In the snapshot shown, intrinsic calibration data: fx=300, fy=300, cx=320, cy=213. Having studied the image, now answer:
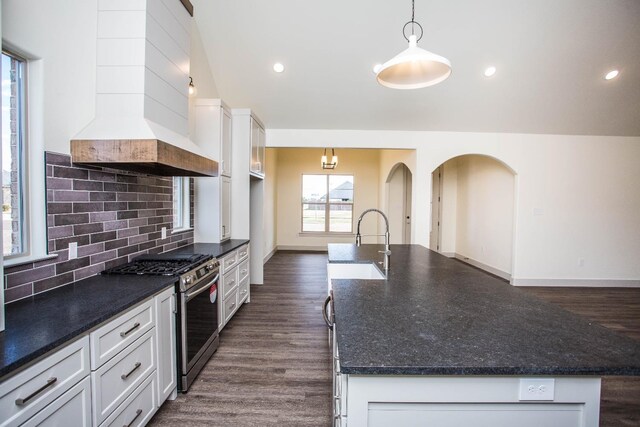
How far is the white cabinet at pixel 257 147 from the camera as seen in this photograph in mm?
4211

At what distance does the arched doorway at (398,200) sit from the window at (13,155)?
256 inches

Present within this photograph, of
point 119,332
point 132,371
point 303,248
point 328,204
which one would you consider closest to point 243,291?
point 132,371

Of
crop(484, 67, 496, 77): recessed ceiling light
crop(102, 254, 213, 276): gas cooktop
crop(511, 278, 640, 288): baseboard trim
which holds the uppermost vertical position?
crop(484, 67, 496, 77): recessed ceiling light

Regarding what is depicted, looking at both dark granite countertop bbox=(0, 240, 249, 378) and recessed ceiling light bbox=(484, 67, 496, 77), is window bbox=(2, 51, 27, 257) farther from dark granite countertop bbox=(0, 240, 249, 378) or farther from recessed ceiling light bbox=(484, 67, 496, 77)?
recessed ceiling light bbox=(484, 67, 496, 77)

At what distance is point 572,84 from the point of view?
4113mm

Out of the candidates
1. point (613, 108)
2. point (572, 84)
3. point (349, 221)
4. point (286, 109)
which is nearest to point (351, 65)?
point (286, 109)

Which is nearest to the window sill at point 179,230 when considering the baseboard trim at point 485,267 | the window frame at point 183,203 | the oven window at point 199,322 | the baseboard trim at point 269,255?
the window frame at point 183,203

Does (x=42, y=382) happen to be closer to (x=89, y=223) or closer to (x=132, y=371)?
(x=132, y=371)

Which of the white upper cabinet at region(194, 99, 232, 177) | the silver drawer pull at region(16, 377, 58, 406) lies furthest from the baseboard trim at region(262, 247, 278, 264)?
the silver drawer pull at region(16, 377, 58, 406)

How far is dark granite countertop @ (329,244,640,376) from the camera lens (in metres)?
0.92

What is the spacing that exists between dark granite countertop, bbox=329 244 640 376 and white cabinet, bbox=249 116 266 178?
2900 mm

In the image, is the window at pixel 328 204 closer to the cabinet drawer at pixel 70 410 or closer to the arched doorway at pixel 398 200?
the arched doorway at pixel 398 200

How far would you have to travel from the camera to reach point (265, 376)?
2.36 m

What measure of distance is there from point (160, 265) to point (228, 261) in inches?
36.6
